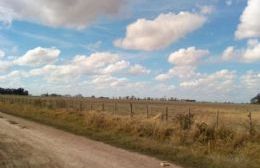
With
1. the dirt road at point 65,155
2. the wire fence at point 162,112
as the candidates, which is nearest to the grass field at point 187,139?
the wire fence at point 162,112

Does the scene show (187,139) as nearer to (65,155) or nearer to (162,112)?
(65,155)

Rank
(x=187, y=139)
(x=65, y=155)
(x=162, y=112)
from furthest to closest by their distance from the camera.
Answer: (x=162, y=112)
(x=187, y=139)
(x=65, y=155)

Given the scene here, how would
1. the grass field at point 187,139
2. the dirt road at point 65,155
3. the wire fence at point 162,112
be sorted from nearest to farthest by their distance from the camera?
the dirt road at point 65,155, the grass field at point 187,139, the wire fence at point 162,112

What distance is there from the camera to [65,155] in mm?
14695

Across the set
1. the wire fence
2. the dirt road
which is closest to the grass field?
the wire fence

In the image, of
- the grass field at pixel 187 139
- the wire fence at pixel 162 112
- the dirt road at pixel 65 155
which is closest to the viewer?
the dirt road at pixel 65 155

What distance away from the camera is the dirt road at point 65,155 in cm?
1291

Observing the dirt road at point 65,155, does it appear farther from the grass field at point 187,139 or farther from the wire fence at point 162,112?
the wire fence at point 162,112

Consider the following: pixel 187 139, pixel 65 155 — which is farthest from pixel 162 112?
pixel 65 155

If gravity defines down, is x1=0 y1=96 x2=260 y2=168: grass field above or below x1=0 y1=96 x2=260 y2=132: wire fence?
below

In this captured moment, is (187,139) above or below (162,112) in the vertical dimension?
below

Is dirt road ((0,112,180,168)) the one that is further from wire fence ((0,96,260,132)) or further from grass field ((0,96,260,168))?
wire fence ((0,96,260,132))

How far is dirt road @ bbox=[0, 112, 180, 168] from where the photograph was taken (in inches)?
508

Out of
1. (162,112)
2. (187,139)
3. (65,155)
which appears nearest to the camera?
(65,155)
